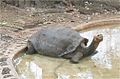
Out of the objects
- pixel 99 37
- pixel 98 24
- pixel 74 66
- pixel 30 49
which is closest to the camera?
pixel 74 66

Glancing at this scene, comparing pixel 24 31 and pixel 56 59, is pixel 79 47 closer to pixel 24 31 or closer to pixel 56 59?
pixel 56 59

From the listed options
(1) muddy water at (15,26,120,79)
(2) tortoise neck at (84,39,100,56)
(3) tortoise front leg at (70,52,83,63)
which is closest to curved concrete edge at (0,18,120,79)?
(1) muddy water at (15,26,120,79)

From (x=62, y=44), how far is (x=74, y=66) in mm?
485

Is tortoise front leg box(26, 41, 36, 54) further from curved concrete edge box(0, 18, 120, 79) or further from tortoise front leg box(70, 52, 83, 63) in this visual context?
tortoise front leg box(70, 52, 83, 63)

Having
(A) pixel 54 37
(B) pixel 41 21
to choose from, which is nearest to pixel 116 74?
(A) pixel 54 37

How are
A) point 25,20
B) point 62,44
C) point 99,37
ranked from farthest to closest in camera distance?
1. point 25,20
2. point 62,44
3. point 99,37

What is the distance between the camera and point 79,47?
590 cm

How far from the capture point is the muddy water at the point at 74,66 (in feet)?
17.3

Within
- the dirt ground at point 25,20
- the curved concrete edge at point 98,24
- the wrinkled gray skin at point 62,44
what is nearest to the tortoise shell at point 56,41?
the wrinkled gray skin at point 62,44

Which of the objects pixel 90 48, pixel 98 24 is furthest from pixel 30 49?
pixel 98 24

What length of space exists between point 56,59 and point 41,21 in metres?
2.05

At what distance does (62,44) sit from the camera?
19.4ft

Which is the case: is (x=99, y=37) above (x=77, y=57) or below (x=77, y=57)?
above

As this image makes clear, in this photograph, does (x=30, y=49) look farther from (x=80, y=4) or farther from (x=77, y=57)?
(x=80, y=4)
